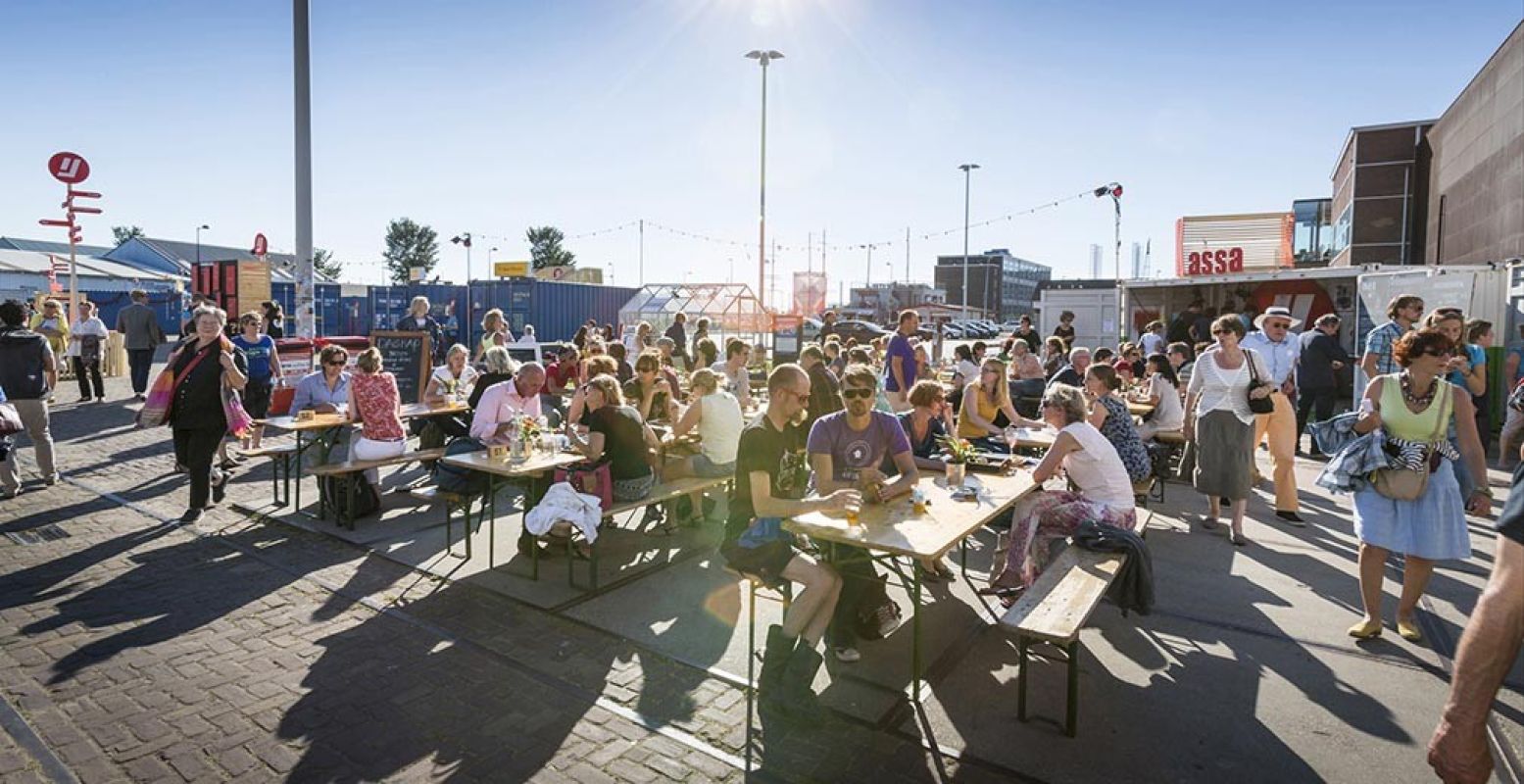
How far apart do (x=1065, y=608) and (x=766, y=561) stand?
4.39 feet

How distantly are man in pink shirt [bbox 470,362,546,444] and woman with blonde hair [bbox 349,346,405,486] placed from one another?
2.23 feet

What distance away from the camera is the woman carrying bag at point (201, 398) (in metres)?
6.71

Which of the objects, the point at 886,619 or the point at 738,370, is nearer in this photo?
the point at 886,619

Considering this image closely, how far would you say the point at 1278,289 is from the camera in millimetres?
16812

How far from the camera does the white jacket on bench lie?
199 inches

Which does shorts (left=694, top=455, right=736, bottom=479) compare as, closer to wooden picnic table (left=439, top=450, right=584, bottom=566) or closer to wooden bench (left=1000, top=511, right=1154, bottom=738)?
wooden picnic table (left=439, top=450, right=584, bottom=566)

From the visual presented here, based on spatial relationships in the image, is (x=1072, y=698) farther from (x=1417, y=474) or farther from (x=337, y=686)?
(x=337, y=686)

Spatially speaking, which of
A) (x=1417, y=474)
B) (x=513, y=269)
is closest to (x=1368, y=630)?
(x=1417, y=474)

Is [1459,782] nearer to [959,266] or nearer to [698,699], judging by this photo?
[698,699]

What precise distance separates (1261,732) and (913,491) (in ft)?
5.94

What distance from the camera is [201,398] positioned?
6.75 m

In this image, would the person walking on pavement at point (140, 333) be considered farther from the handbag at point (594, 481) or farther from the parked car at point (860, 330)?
the parked car at point (860, 330)

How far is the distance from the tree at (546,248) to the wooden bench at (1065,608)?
227 ft

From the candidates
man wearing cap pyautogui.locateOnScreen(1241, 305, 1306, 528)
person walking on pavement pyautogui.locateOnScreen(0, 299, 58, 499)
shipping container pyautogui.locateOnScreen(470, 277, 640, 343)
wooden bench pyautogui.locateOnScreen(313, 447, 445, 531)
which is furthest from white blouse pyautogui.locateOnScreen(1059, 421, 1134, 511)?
shipping container pyautogui.locateOnScreen(470, 277, 640, 343)
